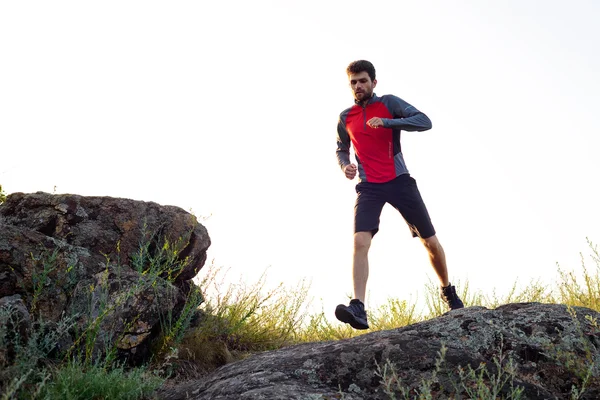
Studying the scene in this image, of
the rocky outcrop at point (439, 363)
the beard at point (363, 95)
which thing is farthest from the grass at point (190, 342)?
the beard at point (363, 95)

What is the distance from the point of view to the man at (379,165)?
591 centimetres

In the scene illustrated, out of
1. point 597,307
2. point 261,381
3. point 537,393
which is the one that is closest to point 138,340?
point 261,381

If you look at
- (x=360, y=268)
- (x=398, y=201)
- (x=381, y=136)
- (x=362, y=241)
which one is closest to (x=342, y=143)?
(x=381, y=136)

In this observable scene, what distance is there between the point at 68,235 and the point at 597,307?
5.21m

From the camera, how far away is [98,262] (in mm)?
5164

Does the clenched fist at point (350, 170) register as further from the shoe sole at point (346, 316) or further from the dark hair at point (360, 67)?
the shoe sole at point (346, 316)

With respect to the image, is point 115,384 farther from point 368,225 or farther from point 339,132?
point 339,132

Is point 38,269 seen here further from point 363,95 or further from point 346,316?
point 363,95

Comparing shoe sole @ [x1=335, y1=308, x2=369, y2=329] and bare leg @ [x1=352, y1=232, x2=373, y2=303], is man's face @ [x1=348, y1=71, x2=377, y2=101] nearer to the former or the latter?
bare leg @ [x1=352, y1=232, x2=373, y2=303]

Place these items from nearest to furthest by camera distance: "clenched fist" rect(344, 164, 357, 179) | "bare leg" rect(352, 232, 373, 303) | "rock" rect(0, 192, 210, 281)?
"rock" rect(0, 192, 210, 281) → "bare leg" rect(352, 232, 373, 303) → "clenched fist" rect(344, 164, 357, 179)

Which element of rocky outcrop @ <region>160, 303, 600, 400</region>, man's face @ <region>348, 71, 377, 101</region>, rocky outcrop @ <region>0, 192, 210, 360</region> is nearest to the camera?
rocky outcrop @ <region>160, 303, 600, 400</region>

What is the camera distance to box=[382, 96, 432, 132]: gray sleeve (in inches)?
231

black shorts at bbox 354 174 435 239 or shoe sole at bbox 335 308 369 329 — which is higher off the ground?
black shorts at bbox 354 174 435 239

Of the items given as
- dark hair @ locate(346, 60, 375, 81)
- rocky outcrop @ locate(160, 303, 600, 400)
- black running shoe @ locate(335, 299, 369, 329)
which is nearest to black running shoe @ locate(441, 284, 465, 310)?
black running shoe @ locate(335, 299, 369, 329)
